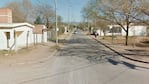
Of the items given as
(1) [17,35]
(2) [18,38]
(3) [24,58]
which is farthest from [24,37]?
(3) [24,58]

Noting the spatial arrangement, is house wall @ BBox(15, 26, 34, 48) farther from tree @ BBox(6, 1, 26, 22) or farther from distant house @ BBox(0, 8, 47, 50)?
tree @ BBox(6, 1, 26, 22)

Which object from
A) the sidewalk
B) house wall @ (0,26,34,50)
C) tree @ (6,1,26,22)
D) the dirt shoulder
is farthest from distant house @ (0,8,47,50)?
tree @ (6,1,26,22)

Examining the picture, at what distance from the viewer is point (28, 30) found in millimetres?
29906

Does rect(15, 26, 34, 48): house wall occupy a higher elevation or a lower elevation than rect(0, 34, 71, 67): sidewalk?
higher

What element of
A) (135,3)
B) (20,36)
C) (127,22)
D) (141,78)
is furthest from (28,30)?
(141,78)

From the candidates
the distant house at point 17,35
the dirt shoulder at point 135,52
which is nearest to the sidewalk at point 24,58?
the distant house at point 17,35

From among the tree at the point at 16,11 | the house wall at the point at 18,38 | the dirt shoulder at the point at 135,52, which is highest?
the tree at the point at 16,11

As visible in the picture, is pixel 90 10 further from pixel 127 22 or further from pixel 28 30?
pixel 28 30

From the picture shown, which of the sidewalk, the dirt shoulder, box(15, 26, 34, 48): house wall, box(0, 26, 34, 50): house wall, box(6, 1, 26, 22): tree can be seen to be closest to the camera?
the sidewalk

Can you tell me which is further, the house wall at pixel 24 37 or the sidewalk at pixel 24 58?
the house wall at pixel 24 37

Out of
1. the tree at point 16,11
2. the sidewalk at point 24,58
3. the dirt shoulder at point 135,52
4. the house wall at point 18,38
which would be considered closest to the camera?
the sidewalk at point 24,58

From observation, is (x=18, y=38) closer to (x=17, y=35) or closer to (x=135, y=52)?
(x=17, y=35)

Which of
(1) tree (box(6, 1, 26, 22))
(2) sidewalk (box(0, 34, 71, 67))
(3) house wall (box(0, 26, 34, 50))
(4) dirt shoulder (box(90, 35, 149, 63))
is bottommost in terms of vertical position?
(2) sidewalk (box(0, 34, 71, 67))

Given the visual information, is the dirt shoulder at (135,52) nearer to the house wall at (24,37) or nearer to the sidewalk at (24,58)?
the sidewalk at (24,58)
